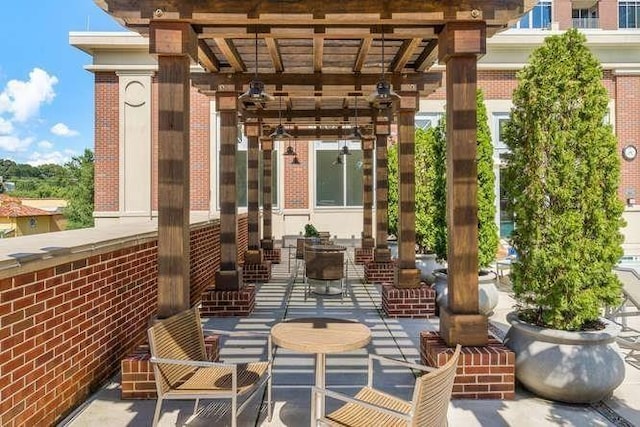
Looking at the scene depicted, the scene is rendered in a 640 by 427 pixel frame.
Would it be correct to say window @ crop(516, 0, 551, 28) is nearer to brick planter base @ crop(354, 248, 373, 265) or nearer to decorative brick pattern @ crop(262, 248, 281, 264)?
brick planter base @ crop(354, 248, 373, 265)

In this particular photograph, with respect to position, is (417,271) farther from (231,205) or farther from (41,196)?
(41,196)

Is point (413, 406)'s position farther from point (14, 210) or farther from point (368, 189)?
point (14, 210)

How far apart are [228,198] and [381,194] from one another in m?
3.59

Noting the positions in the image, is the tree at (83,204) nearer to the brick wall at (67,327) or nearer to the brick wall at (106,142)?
the brick wall at (106,142)

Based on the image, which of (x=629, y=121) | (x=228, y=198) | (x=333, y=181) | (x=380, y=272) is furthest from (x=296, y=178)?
(x=629, y=121)

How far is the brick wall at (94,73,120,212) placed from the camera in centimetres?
1546

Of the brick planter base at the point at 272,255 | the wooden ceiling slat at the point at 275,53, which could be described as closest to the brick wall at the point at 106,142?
the brick planter base at the point at 272,255

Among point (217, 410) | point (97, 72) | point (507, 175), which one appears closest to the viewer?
point (217, 410)

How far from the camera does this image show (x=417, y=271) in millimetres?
6508

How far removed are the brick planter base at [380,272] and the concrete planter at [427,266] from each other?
109 centimetres

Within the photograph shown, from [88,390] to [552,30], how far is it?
17.8m

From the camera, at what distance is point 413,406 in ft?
7.46

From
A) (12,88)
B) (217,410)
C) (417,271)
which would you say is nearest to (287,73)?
(417,271)

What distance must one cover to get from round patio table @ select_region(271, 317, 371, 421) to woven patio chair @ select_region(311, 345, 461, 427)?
0.27 m
